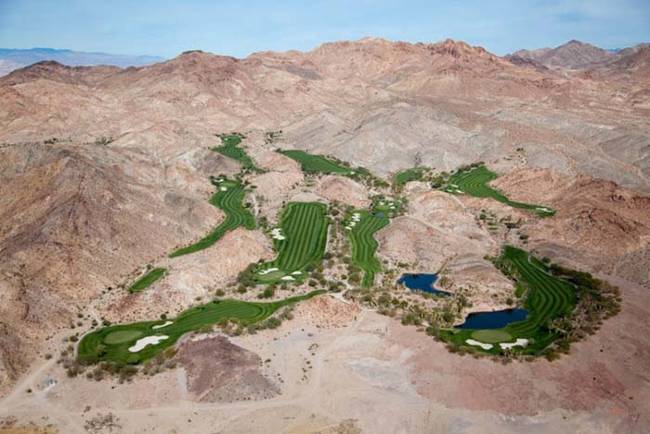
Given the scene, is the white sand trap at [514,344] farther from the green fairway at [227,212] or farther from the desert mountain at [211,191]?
A: the green fairway at [227,212]

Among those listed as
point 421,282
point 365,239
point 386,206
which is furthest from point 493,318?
point 386,206

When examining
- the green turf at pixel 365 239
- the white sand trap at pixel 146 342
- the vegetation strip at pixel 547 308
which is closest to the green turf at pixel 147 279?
the white sand trap at pixel 146 342

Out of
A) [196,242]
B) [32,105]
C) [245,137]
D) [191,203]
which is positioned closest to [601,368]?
[196,242]

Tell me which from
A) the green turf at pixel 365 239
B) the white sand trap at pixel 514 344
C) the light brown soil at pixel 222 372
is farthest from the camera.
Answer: the green turf at pixel 365 239

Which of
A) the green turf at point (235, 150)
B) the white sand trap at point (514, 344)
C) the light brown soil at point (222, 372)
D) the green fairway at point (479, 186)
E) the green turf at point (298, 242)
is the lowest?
the light brown soil at point (222, 372)

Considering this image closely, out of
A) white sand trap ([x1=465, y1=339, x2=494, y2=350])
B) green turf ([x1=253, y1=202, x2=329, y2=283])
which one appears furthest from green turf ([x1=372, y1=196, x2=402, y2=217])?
white sand trap ([x1=465, y1=339, x2=494, y2=350])

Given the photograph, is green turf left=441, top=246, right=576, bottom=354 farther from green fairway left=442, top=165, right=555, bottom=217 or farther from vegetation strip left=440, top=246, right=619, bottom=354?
green fairway left=442, top=165, right=555, bottom=217
